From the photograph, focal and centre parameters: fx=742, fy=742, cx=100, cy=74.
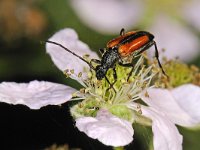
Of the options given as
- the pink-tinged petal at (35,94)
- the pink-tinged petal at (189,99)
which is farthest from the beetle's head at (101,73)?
the pink-tinged petal at (189,99)

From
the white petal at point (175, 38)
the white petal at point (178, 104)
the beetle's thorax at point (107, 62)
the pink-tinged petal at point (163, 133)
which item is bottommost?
the pink-tinged petal at point (163, 133)

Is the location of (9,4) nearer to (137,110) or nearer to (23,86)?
(23,86)

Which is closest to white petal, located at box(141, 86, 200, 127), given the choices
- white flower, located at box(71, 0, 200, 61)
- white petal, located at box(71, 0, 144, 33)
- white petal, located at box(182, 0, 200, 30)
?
white flower, located at box(71, 0, 200, 61)

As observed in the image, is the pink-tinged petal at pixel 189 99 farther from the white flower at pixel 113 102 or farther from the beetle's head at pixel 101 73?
the beetle's head at pixel 101 73

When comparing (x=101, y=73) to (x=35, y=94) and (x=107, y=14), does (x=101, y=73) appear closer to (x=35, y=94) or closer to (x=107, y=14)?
(x=35, y=94)

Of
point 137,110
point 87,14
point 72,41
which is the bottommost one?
point 137,110

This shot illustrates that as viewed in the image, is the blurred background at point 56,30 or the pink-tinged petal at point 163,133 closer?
the pink-tinged petal at point 163,133

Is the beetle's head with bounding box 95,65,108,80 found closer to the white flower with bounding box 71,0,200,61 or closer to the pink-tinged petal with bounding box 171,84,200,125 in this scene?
the pink-tinged petal with bounding box 171,84,200,125

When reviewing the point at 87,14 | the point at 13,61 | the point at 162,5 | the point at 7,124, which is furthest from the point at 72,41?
the point at 162,5
